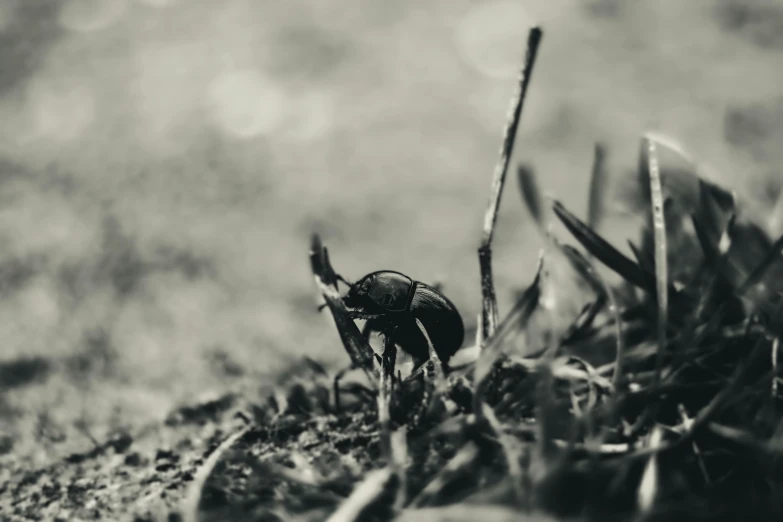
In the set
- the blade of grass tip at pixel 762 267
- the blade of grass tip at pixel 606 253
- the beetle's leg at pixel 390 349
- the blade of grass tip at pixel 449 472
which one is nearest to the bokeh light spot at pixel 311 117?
the beetle's leg at pixel 390 349

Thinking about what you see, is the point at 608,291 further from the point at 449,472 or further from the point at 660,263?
the point at 449,472

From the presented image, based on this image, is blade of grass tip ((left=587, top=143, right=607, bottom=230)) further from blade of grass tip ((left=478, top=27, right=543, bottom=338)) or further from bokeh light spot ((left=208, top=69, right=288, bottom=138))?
bokeh light spot ((left=208, top=69, right=288, bottom=138))

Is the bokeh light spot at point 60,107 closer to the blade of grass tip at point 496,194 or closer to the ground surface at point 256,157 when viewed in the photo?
the ground surface at point 256,157

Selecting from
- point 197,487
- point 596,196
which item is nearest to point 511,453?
point 197,487

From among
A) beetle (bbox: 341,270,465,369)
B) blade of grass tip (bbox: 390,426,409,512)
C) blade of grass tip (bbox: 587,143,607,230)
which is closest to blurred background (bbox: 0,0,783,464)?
blade of grass tip (bbox: 587,143,607,230)

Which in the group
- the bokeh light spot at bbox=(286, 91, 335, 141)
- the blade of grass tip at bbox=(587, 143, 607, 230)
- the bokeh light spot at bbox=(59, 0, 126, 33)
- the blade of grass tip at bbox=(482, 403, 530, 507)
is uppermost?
the bokeh light spot at bbox=(59, 0, 126, 33)

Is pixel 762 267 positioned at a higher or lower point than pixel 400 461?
higher

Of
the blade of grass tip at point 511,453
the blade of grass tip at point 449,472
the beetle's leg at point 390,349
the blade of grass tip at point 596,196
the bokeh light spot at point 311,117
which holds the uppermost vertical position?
the bokeh light spot at point 311,117
